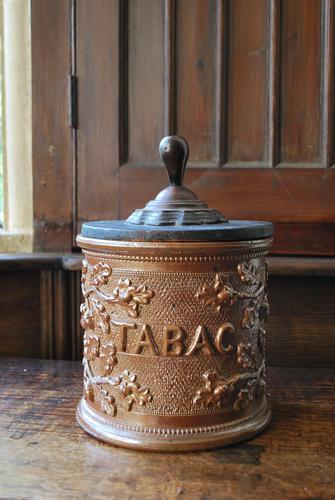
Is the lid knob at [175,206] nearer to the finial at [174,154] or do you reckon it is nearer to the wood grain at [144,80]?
the finial at [174,154]

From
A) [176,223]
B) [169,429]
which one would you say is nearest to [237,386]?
[169,429]

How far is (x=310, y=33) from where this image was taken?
1.03m

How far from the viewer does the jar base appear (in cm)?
72

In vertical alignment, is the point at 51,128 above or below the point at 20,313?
above

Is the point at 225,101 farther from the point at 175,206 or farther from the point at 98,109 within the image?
the point at 175,206

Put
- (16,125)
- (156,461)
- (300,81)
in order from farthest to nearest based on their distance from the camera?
1. (16,125)
2. (300,81)
3. (156,461)

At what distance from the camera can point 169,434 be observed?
72 cm

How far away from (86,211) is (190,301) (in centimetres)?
47

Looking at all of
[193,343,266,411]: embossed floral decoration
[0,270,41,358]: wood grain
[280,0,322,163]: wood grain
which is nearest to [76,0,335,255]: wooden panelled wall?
[280,0,322,163]: wood grain

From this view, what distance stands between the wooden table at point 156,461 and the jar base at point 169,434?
0.01 meters

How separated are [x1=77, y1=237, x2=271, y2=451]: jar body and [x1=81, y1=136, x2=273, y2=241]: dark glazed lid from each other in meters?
0.01

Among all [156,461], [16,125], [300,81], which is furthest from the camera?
[16,125]

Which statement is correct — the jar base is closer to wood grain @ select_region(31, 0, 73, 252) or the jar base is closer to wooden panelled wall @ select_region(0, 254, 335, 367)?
wooden panelled wall @ select_region(0, 254, 335, 367)

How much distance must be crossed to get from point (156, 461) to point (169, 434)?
0.13 ft
